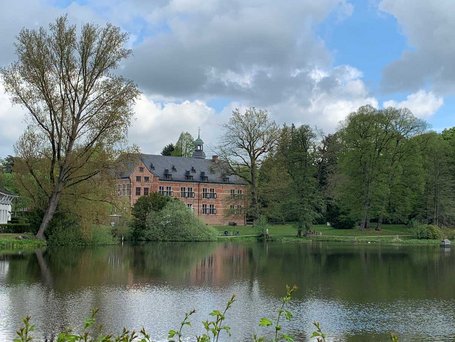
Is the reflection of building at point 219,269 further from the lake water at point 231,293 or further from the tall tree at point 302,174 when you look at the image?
the tall tree at point 302,174

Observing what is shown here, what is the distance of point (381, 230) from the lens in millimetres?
58562

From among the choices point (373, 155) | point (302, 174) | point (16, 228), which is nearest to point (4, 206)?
point (16, 228)

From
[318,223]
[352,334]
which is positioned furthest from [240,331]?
[318,223]

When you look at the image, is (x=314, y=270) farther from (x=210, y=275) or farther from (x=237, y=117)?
(x=237, y=117)

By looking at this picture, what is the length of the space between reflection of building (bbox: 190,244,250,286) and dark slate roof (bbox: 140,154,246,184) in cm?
3826

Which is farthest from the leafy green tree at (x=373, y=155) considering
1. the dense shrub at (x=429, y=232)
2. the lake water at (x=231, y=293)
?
the lake water at (x=231, y=293)

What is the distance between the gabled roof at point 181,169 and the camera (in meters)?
71.8

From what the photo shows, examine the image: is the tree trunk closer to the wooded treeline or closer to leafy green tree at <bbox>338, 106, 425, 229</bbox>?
the wooded treeline

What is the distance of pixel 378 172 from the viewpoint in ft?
191

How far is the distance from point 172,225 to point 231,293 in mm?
32216

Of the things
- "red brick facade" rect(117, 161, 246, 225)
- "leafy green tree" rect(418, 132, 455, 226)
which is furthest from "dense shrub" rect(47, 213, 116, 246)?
"leafy green tree" rect(418, 132, 455, 226)

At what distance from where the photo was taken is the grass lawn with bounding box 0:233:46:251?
34938 millimetres

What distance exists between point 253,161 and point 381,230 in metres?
15.3

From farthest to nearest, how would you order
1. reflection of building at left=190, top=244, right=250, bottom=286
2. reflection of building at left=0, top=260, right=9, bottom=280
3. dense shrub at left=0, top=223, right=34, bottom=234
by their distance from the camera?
dense shrub at left=0, top=223, right=34, bottom=234
reflection of building at left=190, top=244, right=250, bottom=286
reflection of building at left=0, top=260, right=9, bottom=280
